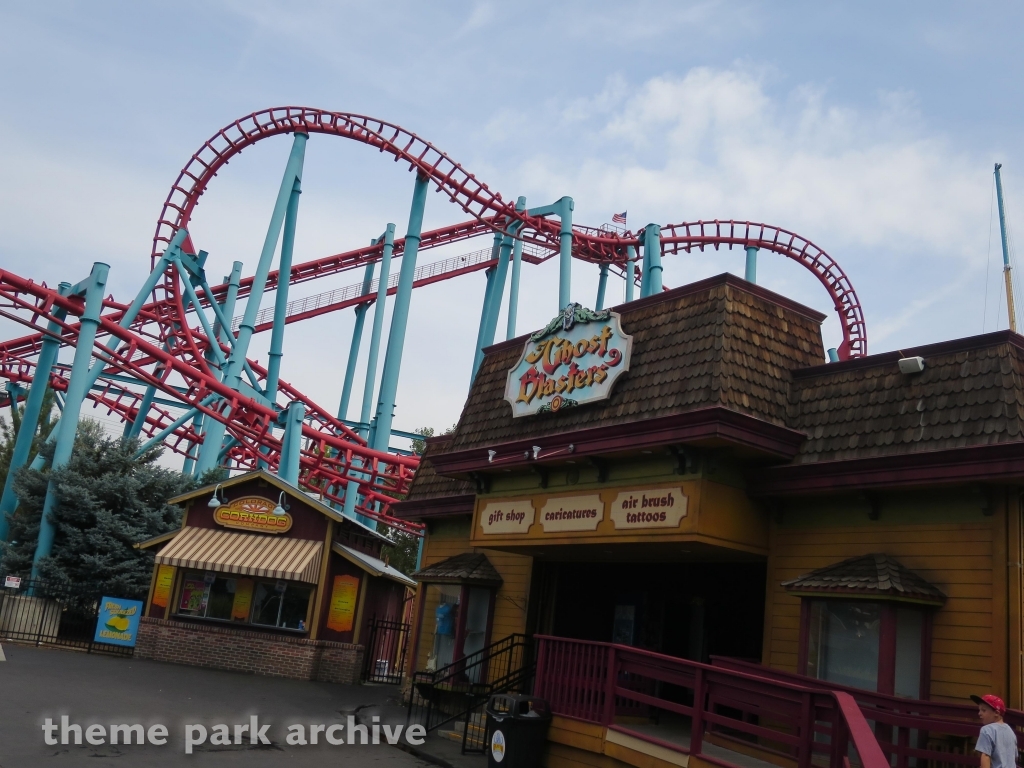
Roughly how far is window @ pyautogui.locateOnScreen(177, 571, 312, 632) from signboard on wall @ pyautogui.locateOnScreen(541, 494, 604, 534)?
9052mm

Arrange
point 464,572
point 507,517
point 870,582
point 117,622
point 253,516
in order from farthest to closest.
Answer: point 253,516, point 117,622, point 464,572, point 507,517, point 870,582

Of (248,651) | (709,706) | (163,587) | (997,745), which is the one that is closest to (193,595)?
(163,587)

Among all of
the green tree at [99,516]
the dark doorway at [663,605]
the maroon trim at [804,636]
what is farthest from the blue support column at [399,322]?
the maroon trim at [804,636]

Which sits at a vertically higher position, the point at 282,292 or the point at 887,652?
the point at 282,292

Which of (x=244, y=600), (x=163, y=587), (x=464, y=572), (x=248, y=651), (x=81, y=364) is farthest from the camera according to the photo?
(x=81, y=364)

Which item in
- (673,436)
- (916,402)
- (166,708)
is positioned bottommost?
(166,708)

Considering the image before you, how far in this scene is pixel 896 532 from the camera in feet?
32.7

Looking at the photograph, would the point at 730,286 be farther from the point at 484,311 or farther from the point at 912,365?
the point at 484,311

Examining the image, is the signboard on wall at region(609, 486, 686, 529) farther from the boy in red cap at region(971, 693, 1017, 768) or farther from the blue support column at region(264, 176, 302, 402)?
the blue support column at region(264, 176, 302, 402)

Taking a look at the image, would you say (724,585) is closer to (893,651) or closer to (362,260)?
(893,651)

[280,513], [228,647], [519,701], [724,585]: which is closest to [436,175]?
[280,513]

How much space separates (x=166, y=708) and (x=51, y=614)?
441 inches

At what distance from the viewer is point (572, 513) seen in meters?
12.4

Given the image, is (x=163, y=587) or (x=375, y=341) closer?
(x=163, y=587)
